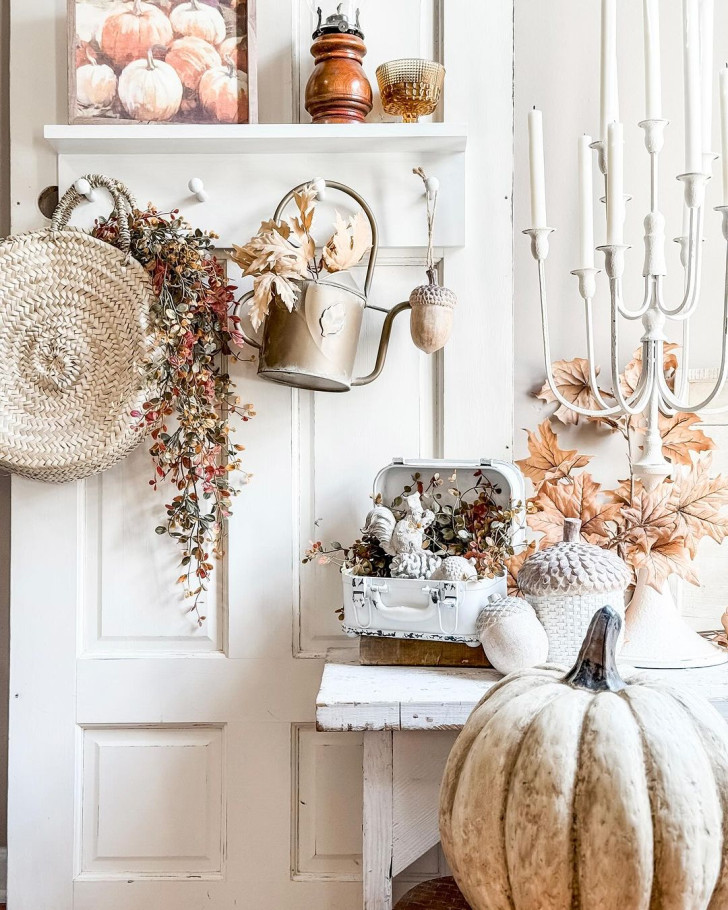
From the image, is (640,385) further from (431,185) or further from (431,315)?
(431,185)

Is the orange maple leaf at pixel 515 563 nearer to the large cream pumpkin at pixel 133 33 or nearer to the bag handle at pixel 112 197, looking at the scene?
the bag handle at pixel 112 197

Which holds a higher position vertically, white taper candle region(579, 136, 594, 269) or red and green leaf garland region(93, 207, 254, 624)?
white taper candle region(579, 136, 594, 269)

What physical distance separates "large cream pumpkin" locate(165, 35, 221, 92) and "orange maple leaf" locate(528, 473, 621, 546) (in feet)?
3.15

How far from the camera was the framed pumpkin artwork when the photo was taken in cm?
138

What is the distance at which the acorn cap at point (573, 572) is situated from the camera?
110cm

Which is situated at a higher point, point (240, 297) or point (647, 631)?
point (240, 297)

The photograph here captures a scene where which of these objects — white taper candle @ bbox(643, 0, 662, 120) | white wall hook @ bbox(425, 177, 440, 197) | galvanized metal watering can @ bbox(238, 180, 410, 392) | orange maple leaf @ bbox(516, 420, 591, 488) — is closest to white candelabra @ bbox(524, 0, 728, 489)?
white taper candle @ bbox(643, 0, 662, 120)

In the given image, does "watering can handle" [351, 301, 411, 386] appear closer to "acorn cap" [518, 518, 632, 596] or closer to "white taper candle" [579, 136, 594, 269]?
"white taper candle" [579, 136, 594, 269]

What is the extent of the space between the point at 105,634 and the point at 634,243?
124 centimetres

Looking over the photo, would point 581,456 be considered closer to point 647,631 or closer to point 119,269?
point 647,631

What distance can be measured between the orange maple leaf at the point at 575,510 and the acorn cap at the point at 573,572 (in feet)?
0.49

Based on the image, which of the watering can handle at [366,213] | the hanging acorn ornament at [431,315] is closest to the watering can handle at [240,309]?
the watering can handle at [366,213]

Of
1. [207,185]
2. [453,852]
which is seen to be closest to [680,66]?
[207,185]

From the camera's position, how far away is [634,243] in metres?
1.48
